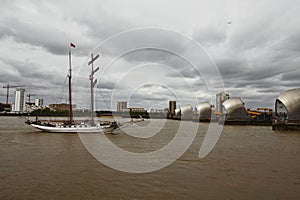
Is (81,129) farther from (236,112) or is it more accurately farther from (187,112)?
(187,112)

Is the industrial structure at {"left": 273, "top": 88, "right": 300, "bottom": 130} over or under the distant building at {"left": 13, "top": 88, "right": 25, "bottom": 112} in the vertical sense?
under

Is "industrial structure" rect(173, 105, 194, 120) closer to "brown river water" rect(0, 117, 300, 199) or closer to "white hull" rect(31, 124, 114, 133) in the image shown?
"white hull" rect(31, 124, 114, 133)

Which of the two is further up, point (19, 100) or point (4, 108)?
point (19, 100)

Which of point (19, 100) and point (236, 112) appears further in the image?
point (19, 100)

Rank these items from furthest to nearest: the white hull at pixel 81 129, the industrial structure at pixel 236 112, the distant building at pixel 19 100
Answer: the distant building at pixel 19 100, the industrial structure at pixel 236 112, the white hull at pixel 81 129

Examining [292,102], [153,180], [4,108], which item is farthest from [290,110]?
[4,108]

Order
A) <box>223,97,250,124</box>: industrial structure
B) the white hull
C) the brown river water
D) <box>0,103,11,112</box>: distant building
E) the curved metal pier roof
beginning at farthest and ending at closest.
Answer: <box>0,103,11,112</box>: distant building → <box>223,97,250,124</box>: industrial structure → the curved metal pier roof → the white hull → the brown river water

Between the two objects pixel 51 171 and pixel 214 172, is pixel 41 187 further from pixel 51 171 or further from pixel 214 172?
pixel 214 172

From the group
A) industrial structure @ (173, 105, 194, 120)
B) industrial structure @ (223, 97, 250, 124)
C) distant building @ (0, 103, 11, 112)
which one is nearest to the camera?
industrial structure @ (223, 97, 250, 124)

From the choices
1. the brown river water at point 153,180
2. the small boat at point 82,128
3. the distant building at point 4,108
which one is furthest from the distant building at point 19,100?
the brown river water at point 153,180

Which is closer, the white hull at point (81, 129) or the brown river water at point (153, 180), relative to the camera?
the brown river water at point (153, 180)

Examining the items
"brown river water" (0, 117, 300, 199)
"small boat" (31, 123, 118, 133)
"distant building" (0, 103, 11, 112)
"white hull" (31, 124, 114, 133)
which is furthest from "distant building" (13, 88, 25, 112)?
"brown river water" (0, 117, 300, 199)

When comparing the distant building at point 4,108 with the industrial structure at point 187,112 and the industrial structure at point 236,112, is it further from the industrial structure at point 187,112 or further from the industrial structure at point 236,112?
the industrial structure at point 236,112

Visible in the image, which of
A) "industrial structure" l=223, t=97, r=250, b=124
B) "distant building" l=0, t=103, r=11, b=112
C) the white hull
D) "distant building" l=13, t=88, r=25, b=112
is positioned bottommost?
the white hull
